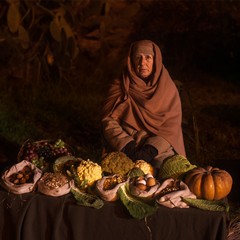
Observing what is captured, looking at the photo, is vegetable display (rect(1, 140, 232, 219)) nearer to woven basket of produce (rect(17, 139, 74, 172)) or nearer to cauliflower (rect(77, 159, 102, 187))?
cauliflower (rect(77, 159, 102, 187))

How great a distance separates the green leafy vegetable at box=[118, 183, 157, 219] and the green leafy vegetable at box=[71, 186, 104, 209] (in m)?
0.16

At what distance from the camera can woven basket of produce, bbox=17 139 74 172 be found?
411 centimetres

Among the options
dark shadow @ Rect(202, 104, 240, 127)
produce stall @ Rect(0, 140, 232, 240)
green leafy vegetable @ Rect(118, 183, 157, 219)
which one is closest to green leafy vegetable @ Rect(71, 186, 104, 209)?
produce stall @ Rect(0, 140, 232, 240)

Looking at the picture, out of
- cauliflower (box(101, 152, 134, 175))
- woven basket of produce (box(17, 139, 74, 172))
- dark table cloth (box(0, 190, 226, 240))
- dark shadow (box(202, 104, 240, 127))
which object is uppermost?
cauliflower (box(101, 152, 134, 175))

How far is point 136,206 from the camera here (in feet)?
11.4

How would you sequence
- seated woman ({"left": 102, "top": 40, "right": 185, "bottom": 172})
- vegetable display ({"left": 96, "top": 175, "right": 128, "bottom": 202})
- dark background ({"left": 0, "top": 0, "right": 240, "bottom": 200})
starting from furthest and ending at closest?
1. dark background ({"left": 0, "top": 0, "right": 240, "bottom": 200})
2. seated woman ({"left": 102, "top": 40, "right": 185, "bottom": 172})
3. vegetable display ({"left": 96, "top": 175, "right": 128, "bottom": 202})

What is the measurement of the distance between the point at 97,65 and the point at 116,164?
716cm

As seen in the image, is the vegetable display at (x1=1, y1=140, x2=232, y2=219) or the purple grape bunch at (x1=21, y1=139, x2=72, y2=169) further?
the purple grape bunch at (x1=21, y1=139, x2=72, y2=169)

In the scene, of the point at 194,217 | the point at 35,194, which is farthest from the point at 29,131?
the point at 194,217

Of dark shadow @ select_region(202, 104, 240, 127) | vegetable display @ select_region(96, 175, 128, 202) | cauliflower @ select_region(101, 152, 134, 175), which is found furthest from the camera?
dark shadow @ select_region(202, 104, 240, 127)

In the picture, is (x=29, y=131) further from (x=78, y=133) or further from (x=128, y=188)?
(x=128, y=188)

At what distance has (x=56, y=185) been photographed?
362cm

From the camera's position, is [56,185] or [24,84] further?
[24,84]

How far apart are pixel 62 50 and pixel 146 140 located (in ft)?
15.4
